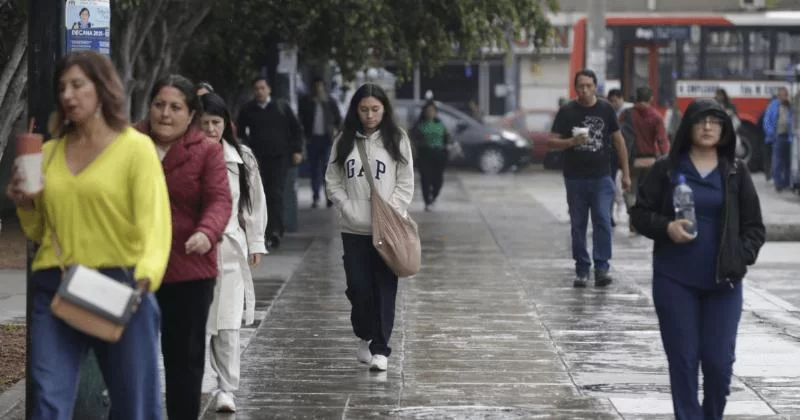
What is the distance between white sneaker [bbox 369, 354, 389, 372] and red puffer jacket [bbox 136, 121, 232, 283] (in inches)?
104

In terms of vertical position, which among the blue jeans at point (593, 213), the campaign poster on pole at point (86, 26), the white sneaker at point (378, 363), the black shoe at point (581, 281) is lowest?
the black shoe at point (581, 281)

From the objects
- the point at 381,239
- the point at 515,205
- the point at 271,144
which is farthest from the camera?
the point at 515,205

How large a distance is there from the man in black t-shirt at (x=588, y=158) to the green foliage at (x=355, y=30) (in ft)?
16.8

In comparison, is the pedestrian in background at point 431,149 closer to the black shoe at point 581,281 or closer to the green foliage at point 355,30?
the green foliage at point 355,30

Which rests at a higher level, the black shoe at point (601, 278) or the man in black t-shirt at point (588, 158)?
the man in black t-shirt at point (588, 158)

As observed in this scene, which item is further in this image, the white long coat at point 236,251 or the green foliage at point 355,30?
the green foliage at point 355,30

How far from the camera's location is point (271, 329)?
1116 centimetres

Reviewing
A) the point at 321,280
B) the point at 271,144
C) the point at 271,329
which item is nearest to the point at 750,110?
the point at 271,144

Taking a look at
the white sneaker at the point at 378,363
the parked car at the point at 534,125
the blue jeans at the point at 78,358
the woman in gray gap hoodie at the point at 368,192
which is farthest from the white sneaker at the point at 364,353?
the parked car at the point at 534,125

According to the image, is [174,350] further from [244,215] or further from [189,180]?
[244,215]

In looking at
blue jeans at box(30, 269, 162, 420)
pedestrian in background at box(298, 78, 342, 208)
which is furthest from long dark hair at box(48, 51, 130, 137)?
pedestrian in background at box(298, 78, 342, 208)

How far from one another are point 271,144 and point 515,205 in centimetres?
928

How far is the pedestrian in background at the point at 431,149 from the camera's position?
24.1 metres

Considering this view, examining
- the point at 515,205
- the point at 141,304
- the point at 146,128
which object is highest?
the point at 146,128
